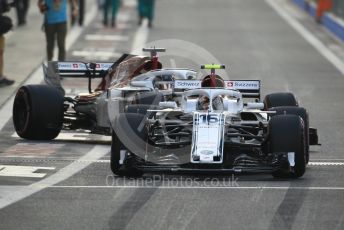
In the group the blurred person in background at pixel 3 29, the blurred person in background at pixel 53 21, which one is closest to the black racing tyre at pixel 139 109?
the blurred person in background at pixel 3 29

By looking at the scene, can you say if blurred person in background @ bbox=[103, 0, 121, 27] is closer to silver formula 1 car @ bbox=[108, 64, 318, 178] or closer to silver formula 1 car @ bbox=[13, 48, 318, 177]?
silver formula 1 car @ bbox=[13, 48, 318, 177]

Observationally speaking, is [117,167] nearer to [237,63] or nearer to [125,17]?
[237,63]

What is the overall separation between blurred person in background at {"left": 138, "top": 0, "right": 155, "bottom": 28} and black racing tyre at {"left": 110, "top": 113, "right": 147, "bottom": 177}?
21.0 metres

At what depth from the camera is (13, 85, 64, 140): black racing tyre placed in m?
16.3

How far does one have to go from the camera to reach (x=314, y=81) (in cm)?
2439

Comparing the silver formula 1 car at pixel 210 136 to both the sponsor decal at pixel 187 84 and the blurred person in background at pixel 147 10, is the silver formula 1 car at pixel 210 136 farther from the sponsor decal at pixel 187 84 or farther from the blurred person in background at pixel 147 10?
the blurred person in background at pixel 147 10

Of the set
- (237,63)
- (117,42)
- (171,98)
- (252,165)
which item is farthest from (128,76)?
(117,42)

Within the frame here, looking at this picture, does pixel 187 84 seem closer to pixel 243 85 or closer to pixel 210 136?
pixel 243 85

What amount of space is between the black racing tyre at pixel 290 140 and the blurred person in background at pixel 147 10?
70.0ft

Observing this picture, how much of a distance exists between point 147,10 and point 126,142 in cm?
2193

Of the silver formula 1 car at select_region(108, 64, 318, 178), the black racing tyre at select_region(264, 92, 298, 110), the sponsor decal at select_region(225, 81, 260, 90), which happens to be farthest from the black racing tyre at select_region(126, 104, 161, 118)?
the black racing tyre at select_region(264, 92, 298, 110)

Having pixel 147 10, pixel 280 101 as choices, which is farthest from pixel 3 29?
pixel 147 10

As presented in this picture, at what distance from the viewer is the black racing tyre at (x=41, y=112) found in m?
16.3

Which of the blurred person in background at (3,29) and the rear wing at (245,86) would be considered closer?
the rear wing at (245,86)
